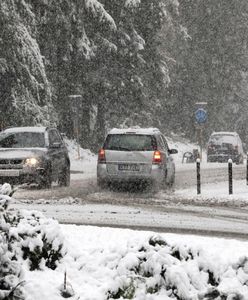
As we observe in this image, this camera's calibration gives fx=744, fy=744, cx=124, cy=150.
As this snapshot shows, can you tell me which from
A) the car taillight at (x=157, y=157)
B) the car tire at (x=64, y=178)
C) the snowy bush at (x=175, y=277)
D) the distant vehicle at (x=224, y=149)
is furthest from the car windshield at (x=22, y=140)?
the distant vehicle at (x=224, y=149)

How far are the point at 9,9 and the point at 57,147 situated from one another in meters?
5.67

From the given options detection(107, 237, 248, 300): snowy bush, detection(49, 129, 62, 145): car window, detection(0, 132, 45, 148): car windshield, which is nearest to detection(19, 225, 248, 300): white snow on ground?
detection(107, 237, 248, 300): snowy bush

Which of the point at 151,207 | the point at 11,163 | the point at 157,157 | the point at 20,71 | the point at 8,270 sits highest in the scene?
the point at 20,71

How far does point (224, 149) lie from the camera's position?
38062 millimetres

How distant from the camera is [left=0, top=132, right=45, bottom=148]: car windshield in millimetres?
19719

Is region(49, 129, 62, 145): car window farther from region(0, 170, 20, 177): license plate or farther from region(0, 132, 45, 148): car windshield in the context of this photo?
region(0, 170, 20, 177): license plate

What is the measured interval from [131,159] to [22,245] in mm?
11033

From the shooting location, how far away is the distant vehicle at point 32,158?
18.7 m

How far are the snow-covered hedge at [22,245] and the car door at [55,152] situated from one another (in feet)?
37.2

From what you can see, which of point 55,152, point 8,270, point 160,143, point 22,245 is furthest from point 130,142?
point 8,270

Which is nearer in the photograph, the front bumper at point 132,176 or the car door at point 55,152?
the front bumper at point 132,176

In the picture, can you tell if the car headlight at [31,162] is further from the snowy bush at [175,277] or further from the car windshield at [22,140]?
the snowy bush at [175,277]

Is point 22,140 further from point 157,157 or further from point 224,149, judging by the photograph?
point 224,149

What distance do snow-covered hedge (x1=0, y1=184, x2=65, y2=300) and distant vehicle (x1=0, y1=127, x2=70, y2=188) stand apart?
10413 mm
